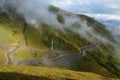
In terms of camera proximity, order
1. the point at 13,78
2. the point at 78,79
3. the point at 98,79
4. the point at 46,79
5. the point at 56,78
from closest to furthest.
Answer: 1. the point at 13,78
2. the point at 46,79
3. the point at 56,78
4. the point at 78,79
5. the point at 98,79

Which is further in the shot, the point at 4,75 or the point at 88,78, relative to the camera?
the point at 88,78

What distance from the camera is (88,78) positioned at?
68.9 metres

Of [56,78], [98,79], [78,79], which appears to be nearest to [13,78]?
[56,78]

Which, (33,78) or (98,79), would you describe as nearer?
(33,78)

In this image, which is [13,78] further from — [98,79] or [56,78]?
[98,79]

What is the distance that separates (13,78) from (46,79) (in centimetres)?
664

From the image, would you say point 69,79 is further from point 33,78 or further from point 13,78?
point 13,78

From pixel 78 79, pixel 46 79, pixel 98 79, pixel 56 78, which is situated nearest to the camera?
pixel 46 79

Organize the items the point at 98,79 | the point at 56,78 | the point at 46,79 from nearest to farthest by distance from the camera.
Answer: the point at 46,79 < the point at 56,78 < the point at 98,79

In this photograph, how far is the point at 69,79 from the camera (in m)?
61.4

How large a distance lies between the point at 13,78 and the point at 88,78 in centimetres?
2157

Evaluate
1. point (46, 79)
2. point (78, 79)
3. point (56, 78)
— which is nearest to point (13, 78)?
point (46, 79)

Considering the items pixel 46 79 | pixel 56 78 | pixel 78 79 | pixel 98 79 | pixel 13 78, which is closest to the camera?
pixel 13 78

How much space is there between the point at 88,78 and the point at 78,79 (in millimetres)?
3888
